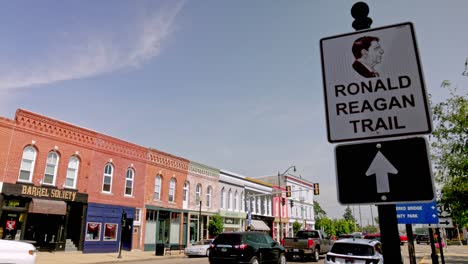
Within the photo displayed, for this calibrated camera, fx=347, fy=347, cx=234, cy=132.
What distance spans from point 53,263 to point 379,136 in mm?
21280

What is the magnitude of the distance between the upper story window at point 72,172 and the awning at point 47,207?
1.62m

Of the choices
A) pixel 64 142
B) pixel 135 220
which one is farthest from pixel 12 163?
pixel 135 220

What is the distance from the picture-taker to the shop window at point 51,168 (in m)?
24.2

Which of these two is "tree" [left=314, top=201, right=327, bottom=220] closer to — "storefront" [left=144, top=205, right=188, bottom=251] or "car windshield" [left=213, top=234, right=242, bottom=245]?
"storefront" [left=144, top=205, right=188, bottom=251]

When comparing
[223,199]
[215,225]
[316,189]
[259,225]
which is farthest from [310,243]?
[259,225]

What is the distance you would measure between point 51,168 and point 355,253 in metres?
21.0

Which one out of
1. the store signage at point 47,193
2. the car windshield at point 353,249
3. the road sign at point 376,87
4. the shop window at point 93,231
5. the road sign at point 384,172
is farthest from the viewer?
the shop window at point 93,231

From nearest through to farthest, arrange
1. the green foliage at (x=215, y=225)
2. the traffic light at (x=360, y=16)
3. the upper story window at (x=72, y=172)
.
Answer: the traffic light at (x=360, y=16) → the upper story window at (x=72, y=172) → the green foliage at (x=215, y=225)

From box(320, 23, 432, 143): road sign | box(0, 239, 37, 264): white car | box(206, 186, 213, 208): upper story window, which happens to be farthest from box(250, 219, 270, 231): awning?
box(320, 23, 432, 143): road sign

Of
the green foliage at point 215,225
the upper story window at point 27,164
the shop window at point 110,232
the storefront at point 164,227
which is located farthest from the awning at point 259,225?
the upper story window at point 27,164

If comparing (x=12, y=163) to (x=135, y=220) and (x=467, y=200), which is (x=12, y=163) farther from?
(x=467, y=200)

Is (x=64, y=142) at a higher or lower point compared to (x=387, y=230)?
higher

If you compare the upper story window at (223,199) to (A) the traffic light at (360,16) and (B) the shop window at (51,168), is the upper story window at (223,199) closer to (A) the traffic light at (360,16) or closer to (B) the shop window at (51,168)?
(B) the shop window at (51,168)

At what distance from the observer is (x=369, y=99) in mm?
2520
